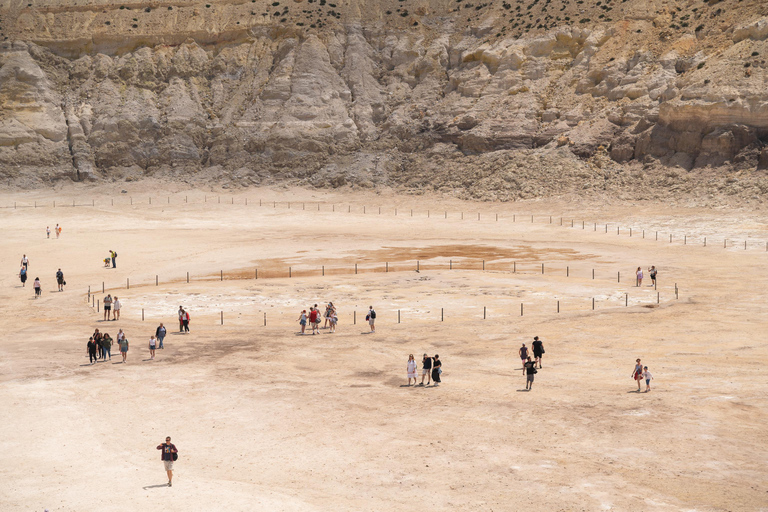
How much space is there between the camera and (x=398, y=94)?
95.6 metres

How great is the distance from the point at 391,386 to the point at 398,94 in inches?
2948

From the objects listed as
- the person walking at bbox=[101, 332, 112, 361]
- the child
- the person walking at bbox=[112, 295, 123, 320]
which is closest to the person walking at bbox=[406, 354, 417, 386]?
the child

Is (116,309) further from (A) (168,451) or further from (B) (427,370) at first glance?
(A) (168,451)

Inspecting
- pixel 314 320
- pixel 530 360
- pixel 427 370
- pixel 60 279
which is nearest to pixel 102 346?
pixel 314 320

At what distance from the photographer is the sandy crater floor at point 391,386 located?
1669cm

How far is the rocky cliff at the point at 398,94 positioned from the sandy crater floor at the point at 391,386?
2468 cm

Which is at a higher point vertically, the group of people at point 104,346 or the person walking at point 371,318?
the person walking at point 371,318

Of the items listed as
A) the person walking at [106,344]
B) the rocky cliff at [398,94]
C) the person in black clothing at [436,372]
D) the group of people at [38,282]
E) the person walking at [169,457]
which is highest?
the rocky cliff at [398,94]

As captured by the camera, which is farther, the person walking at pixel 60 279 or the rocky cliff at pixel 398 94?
the rocky cliff at pixel 398 94

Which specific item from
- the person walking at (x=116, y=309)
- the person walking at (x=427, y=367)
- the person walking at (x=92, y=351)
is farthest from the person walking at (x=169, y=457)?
the person walking at (x=116, y=309)

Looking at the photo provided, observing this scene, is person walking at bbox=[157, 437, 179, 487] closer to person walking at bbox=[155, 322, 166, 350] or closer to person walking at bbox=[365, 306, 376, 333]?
person walking at bbox=[155, 322, 166, 350]

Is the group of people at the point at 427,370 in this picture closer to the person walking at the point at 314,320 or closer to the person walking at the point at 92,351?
the person walking at the point at 314,320

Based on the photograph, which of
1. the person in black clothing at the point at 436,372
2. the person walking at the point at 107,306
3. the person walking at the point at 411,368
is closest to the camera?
the person walking at the point at 411,368

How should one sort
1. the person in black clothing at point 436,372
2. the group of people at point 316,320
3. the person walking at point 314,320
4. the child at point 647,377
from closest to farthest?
1. the child at point 647,377
2. the person in black clothing at point 436,372
3. the group of people at point 316,320
4. the person walking at point 314,320
